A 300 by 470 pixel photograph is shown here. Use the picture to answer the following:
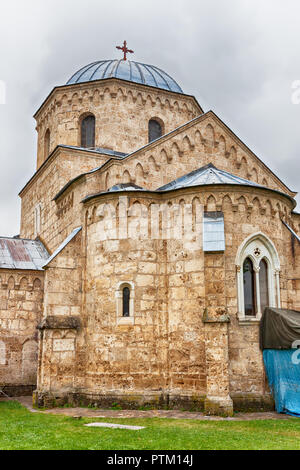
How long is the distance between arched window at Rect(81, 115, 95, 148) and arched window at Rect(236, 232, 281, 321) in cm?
983

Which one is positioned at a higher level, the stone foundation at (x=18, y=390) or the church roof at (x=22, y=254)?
the church roof at (x=22, y=254)

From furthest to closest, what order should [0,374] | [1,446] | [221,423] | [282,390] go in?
[0,374] → [282,390] → [221,423] → [1,446]

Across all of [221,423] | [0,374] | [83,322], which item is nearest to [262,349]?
[221,423]

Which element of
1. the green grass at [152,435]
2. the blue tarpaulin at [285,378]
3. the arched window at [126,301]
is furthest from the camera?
the arched window at [126,301]

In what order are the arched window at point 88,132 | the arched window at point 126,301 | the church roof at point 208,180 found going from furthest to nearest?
the arched window at point 88,132 → the church roof at point 208,180 → the arched window at point 126,301

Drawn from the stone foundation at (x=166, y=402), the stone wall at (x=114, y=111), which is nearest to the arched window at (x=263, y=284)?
the stone foundation at (x=166, y=402)

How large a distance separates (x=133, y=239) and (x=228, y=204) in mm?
3115

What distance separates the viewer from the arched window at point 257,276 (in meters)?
14.2

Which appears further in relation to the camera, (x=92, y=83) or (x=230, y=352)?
(x=92, y=83)

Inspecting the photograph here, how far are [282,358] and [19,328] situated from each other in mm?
10428

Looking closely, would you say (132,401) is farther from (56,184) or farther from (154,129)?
(154,129)

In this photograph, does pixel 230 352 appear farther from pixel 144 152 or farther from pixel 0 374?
pixel 0 374

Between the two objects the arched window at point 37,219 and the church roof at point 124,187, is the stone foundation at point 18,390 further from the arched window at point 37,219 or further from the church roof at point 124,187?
the church roof at point 124,187

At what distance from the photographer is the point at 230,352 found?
13594 millimetres
